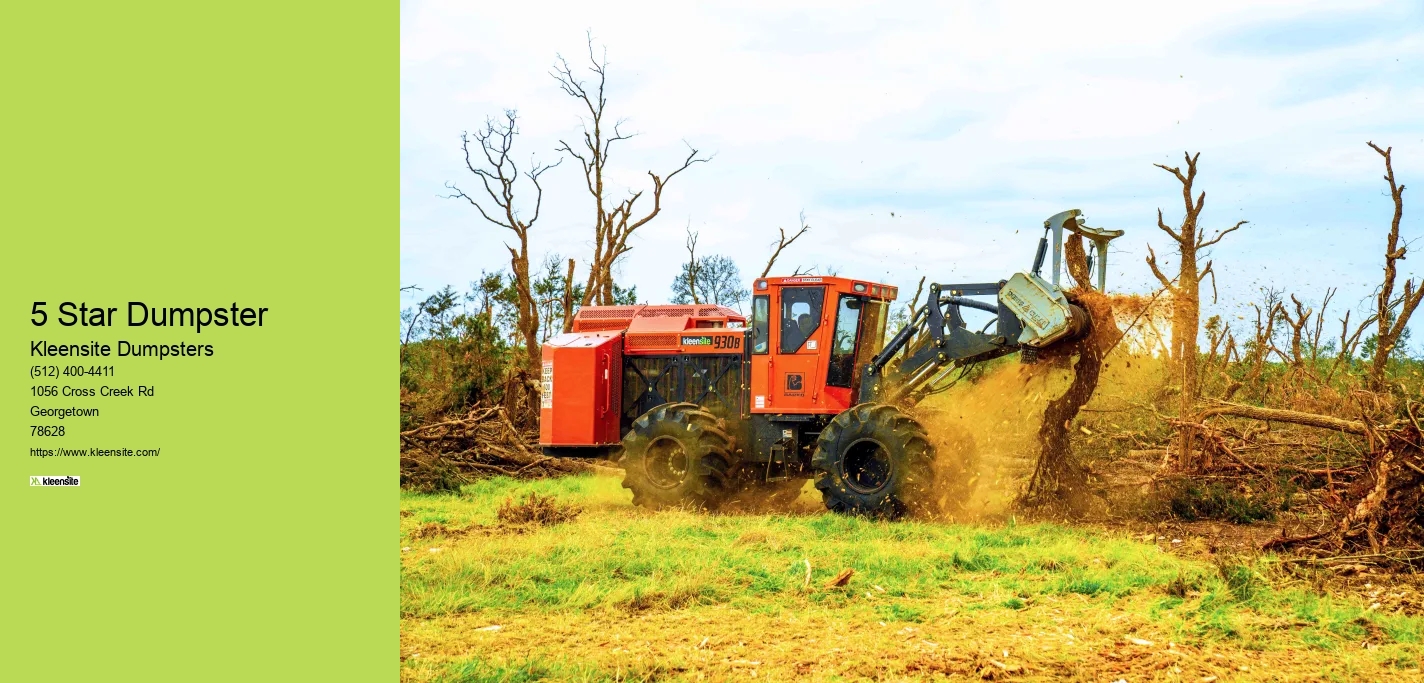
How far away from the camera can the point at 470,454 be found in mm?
17812

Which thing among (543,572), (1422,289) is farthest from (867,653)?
(1422,289)

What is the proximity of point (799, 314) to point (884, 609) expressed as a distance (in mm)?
5814

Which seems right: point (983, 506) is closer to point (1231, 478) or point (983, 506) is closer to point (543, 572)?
point (1231, 478)

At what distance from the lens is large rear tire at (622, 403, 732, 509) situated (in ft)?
43.9

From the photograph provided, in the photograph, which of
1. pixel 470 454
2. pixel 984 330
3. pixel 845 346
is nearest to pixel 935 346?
pixel 984 330

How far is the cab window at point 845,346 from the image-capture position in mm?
13055

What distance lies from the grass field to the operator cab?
7.75ft

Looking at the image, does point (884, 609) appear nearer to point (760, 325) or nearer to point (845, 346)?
point (845, 346)

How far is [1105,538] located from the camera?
10633mm

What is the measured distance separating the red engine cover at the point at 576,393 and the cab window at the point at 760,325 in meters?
2.42
